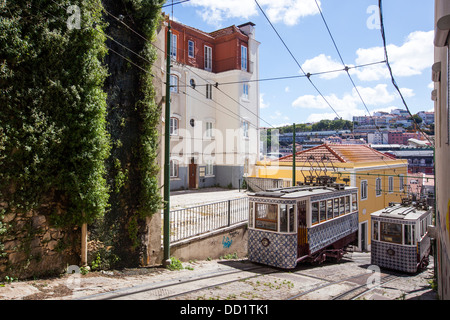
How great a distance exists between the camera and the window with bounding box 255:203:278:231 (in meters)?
11.1

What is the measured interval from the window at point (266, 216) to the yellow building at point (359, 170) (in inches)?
389

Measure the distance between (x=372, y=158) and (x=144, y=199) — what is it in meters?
21.7

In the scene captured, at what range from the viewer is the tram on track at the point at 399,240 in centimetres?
1291

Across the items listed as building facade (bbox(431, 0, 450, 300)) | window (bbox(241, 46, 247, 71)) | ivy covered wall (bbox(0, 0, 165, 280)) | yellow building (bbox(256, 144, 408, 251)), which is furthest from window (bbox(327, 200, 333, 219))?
window (bbox(241, 46, 247, 71))

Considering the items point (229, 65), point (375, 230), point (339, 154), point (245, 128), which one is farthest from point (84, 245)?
point (229, 65)

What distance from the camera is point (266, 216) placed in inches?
447

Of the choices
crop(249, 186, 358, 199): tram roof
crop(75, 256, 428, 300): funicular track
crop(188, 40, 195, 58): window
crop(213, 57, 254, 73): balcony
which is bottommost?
crop(75, 256, 428, 300): funicular track

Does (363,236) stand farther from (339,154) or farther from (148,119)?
(148,119)

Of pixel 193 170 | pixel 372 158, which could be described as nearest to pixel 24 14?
pixel 193 170

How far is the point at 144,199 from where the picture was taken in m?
9.87

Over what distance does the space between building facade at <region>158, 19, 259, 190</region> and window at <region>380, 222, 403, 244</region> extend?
16.0m

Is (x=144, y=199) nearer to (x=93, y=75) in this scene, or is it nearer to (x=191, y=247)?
(x=191, y=247)

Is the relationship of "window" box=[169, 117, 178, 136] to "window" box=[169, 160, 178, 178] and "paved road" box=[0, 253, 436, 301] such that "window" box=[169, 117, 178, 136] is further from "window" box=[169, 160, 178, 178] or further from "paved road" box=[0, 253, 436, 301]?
"paved road" box=[0, 253, 436, 301]

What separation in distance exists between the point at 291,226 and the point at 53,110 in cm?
796
